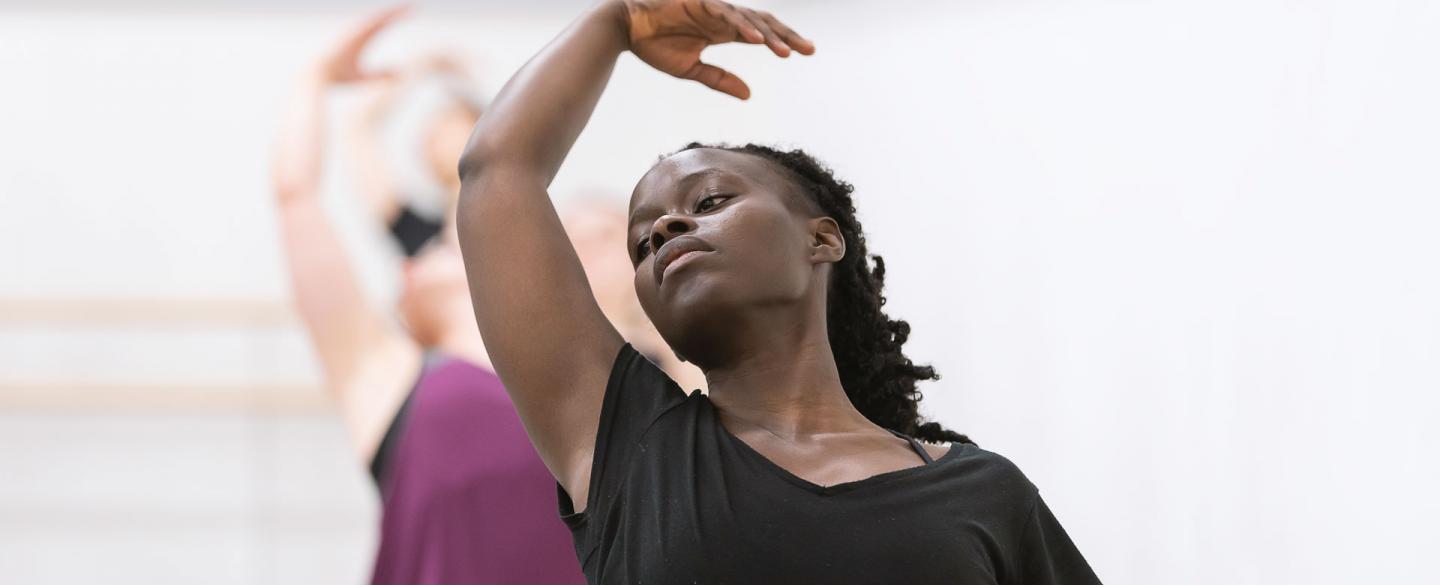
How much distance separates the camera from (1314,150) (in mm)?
1958

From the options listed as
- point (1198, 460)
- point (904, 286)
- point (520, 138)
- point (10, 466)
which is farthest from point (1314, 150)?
point (10, 466)

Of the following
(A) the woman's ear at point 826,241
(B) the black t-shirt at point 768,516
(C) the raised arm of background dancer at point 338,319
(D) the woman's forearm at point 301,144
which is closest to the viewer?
(B) the black t-shirt at point 768,516

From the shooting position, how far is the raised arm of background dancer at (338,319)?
2.01 m

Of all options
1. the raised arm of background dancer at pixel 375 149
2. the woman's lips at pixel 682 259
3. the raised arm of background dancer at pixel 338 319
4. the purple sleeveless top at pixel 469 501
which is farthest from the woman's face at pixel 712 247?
the raised arm of background dancer at pixel 375 149

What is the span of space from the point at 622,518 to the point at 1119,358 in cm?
156

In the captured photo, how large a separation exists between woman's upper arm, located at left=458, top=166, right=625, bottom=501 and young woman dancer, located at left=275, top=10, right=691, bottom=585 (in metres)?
0.80

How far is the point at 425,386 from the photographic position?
1903 mm

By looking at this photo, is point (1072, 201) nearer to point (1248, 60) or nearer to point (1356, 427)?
point (1248, 60)

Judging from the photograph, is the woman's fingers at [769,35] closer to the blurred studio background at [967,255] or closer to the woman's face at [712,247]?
the woman's face at [712,247]

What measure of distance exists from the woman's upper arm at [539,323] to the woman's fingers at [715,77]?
19cm

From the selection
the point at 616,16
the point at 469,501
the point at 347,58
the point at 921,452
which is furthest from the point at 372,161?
the point at 921,452

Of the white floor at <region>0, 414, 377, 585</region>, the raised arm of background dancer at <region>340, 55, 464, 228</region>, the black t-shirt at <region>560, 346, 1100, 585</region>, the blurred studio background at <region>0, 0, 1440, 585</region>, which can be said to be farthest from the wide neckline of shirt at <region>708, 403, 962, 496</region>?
the white floor at <region>0, 414, 377, 585</region>

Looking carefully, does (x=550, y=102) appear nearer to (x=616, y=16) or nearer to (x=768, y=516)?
(x=616, y=16)

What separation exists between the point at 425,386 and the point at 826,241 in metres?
0.88
